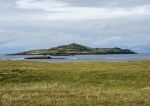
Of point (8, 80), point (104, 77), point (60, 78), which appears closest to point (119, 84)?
point (104, 77)

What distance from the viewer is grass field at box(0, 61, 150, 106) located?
30.8 m

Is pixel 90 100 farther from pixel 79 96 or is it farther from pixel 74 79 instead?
pixel 74 79

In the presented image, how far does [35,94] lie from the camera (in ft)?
115

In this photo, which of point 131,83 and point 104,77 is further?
point 104,77

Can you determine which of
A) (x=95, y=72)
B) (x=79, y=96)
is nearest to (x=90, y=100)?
(x=79, y=96)

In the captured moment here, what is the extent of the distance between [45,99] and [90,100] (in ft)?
11.3

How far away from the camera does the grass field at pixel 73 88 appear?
30.8 meters

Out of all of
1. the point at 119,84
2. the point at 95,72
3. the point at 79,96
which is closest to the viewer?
the point at 79,96

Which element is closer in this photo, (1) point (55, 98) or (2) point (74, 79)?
(1) point (55, 98)

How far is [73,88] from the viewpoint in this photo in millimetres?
42594

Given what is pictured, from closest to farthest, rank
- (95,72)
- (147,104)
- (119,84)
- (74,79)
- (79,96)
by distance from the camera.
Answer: (147,104), (79,96), (119,84), (74,79), (95,72)

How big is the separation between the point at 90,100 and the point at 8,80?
25001 millimetres

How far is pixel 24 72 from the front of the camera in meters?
60.1

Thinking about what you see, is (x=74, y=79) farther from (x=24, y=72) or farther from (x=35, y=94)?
(x=35, y=94)
